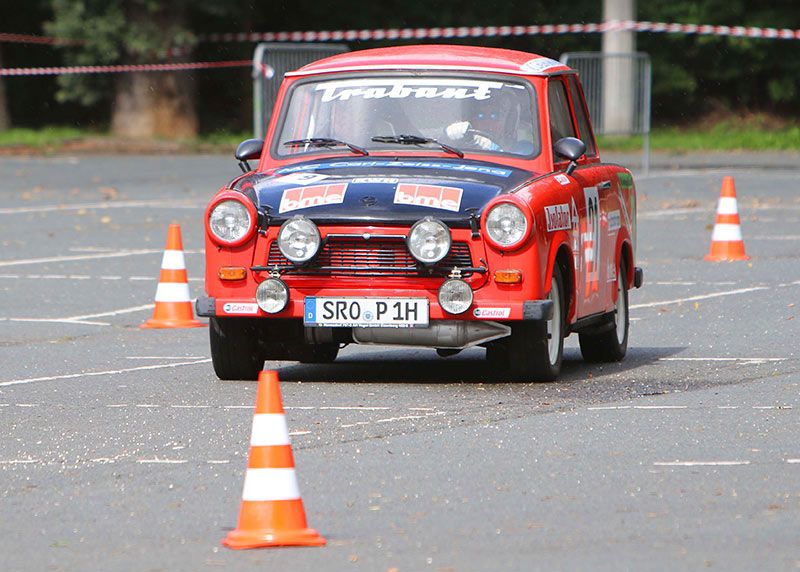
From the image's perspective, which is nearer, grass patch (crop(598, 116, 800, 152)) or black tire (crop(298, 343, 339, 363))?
black tire (crop(298, 343, 339, 363))

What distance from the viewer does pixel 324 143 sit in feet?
35.0

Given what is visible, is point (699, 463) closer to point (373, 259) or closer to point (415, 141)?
point (373, 259)

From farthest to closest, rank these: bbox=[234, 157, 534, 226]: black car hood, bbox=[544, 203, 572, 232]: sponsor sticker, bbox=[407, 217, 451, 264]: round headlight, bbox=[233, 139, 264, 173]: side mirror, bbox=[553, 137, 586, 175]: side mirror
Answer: bbox=[233, 139, 264, 173]: side mirror, bbox=[553, 137, 586, 175]: side mirror, bbox=[544, 203, 572, 232]: sponsor sticker, bbox=[234, 157, 534, 226]: black car hood, bbox=[407, 217, 451, 264]: round headlight

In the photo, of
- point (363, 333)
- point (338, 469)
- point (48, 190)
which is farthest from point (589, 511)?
point (48, 190)

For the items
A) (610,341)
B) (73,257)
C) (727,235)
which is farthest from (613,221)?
(73,257)

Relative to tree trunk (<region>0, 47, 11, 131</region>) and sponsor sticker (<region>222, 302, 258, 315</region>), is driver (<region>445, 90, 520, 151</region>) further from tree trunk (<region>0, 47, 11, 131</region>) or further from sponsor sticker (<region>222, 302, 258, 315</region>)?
tree trunk (<region>0, 47, 11, 131</region>)

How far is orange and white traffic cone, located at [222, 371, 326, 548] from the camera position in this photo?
19.3 feet

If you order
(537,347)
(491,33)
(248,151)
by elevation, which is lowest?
(537,347)

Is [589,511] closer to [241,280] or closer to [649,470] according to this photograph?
[649,470]

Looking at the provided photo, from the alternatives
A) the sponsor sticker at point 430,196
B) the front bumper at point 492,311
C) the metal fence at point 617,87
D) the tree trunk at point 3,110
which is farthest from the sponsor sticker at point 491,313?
the tree trunk at point 3,110

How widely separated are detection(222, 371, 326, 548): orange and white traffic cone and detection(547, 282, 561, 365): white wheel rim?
13.2 feet

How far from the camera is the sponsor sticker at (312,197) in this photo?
9.70m

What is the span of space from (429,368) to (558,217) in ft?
4.52

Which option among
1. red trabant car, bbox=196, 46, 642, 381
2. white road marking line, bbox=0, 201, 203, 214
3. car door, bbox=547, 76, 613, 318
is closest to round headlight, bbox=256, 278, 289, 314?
red trabant car, bbox=196, 46, 642, 381
